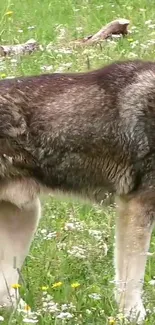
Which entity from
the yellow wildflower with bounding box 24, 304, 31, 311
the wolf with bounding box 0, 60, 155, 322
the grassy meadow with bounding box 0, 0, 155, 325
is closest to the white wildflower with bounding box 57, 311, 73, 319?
the grassy meadow with bounding box 0, 0, 155, 325

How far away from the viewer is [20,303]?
560 centimetres

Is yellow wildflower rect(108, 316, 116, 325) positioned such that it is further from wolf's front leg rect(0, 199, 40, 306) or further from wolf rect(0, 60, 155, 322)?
wolf's front leg rect(0, 199, 40, 306)

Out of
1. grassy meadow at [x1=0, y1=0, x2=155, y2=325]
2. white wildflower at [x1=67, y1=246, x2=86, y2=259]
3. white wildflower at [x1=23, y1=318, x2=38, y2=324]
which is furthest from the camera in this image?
white wildflower at [x1=67, y1=246, x2=86, y2=259]

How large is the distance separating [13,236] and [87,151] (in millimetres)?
750

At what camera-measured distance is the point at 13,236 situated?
6078 millimetres

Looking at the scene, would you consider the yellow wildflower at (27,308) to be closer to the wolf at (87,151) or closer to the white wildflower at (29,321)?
the wolf at (87,151)

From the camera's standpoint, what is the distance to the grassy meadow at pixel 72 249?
17.8ft

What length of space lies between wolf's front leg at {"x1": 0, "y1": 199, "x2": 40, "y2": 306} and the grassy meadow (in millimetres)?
109

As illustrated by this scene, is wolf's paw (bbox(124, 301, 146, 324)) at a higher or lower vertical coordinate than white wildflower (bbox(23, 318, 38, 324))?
lower

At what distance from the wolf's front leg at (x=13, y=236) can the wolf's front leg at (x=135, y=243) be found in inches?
23.1

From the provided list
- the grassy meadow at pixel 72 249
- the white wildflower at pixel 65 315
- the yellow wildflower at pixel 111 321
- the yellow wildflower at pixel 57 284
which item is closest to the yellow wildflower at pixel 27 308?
the grassy meadow at pixel 72 249

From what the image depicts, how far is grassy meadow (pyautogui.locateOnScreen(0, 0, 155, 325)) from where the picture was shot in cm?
541

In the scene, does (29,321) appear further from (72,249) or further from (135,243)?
(72,249)

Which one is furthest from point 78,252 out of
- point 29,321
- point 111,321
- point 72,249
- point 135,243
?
point 29,321
